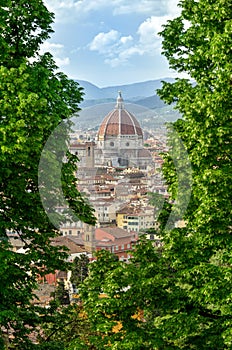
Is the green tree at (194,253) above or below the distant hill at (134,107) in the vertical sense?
below

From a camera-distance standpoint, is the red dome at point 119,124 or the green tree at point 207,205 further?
the red dome at point 119,124

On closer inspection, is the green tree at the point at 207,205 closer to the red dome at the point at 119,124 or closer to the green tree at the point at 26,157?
the red dome at the point at 119,124

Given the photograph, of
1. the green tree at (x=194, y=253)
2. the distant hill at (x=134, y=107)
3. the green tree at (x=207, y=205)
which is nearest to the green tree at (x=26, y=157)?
the distant hill at (x=134, y=107)

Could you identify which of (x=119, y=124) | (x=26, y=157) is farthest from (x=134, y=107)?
(x=26, y=157)


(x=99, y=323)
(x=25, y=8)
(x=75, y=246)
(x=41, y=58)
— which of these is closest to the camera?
(x=99, y=323)

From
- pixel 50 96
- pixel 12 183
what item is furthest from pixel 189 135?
pixel 12 183

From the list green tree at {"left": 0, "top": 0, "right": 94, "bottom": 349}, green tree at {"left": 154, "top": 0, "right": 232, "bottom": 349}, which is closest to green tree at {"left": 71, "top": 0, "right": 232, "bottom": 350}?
green tree at {"left": 154, "top": 0, "right": 232, "bottom": 349}

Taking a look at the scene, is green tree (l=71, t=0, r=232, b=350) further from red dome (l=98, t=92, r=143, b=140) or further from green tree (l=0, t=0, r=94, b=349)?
green tree (l=0, t=0, r=94, b=349)

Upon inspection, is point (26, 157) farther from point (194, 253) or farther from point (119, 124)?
point (194, 253)

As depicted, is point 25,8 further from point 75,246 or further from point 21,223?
point 75,246
